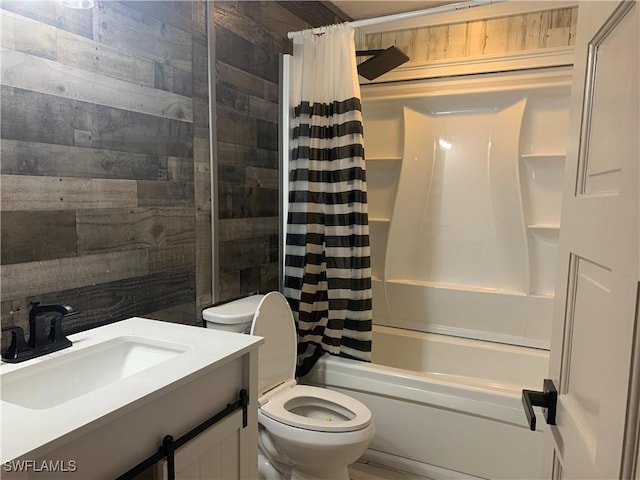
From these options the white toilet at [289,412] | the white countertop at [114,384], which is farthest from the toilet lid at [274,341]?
the white countertop at [114,384]

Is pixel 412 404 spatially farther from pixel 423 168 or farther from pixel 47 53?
pixel 47 53

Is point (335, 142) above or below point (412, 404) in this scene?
above

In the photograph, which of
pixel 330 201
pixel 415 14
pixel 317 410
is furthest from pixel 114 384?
pixel 415 14

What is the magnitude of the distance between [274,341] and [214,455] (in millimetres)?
783

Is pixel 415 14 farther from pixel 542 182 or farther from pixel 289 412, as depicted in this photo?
pixel 289 412

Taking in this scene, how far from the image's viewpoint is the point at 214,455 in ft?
4.01

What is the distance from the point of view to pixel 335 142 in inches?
89.3

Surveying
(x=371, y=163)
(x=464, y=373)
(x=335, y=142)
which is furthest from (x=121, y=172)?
(x=464, y=373)

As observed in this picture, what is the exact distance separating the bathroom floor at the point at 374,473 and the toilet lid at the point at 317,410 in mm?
427

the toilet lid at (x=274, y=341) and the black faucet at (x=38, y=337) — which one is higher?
the black faucet at (x=38, y=337)

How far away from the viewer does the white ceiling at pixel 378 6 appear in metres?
2.70

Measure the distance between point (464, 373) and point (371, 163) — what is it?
5.04 ft

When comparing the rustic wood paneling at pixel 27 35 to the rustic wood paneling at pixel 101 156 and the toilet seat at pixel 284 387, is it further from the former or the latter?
Result: the toilet seat at pixel 284 387

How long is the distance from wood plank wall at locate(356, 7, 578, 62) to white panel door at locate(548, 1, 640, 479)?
2.07 m
